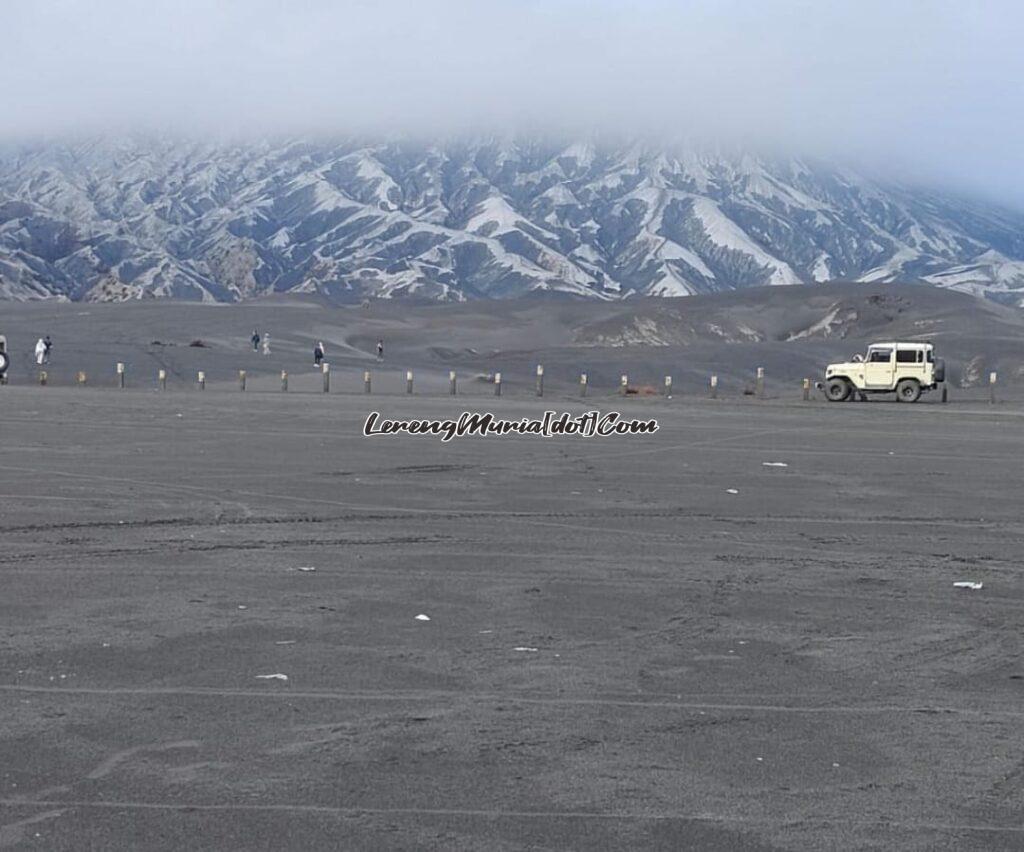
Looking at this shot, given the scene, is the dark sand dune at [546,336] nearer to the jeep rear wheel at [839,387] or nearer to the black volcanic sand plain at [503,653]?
the jeep rear wheel at [839,387]

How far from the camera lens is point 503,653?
424 inches

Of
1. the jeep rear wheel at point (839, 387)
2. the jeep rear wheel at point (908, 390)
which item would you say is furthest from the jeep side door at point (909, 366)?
the jeep rear wheel at point (839, 387)

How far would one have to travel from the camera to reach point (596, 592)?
13.4 metres

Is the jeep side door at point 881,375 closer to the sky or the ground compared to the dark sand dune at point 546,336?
closer to the sky

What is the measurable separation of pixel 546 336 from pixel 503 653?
91811 millimetres

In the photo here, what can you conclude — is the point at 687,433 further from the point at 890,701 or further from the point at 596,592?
the point at 890,701

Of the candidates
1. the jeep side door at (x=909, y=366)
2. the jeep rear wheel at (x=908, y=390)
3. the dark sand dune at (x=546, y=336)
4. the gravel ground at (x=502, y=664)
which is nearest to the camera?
the gravel ground at (x=502, y=664)

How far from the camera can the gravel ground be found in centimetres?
734

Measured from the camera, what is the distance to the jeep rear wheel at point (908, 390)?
5388 cm

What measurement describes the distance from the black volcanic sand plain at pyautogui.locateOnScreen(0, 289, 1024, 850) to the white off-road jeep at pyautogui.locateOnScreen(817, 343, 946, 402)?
27.6 metres

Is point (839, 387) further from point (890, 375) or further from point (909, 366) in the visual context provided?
point (909, 366)

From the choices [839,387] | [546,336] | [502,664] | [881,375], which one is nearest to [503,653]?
[502,664]

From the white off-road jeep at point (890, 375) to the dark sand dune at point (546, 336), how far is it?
9.75m

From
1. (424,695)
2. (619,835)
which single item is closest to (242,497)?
(424,695)
